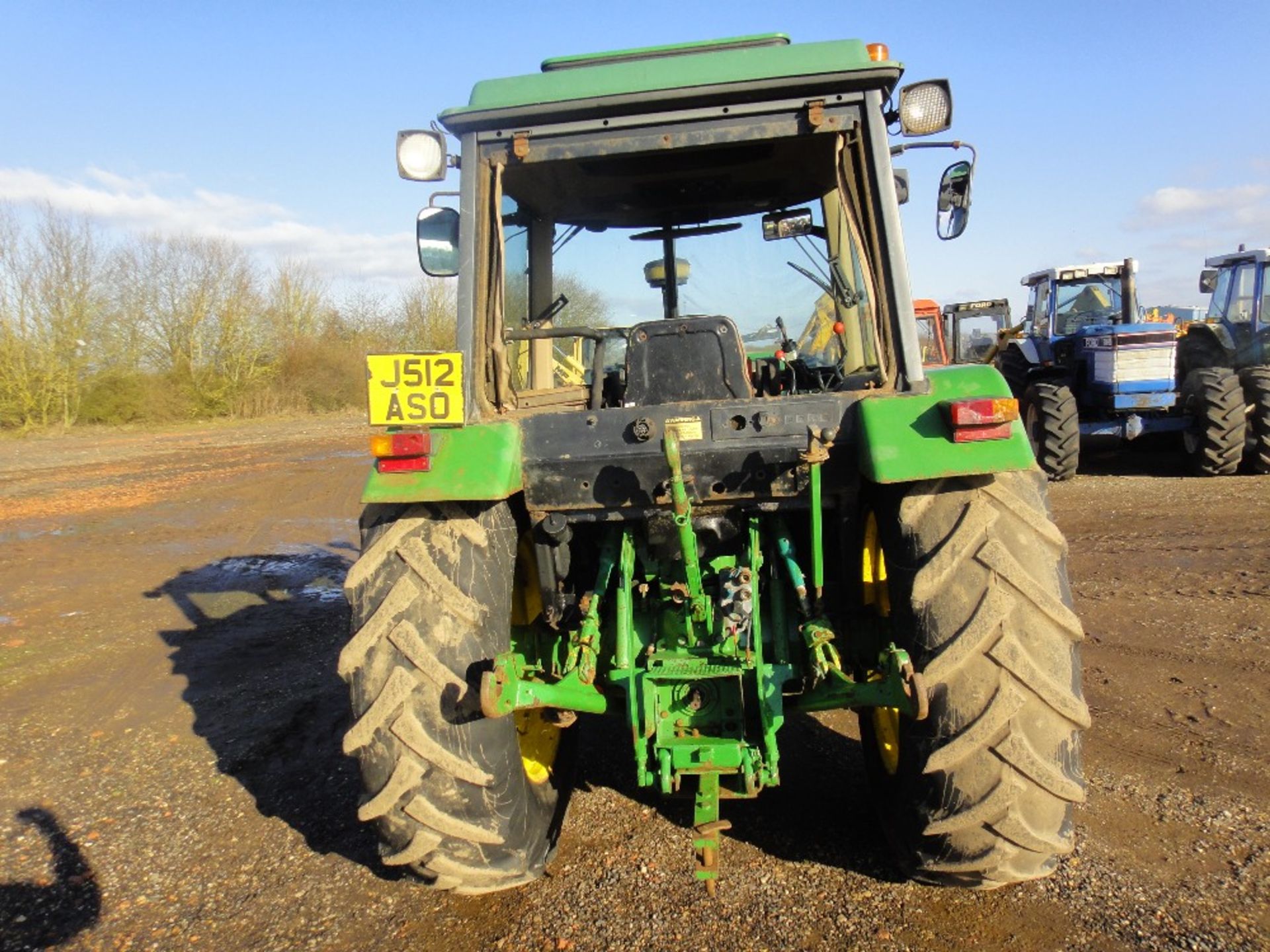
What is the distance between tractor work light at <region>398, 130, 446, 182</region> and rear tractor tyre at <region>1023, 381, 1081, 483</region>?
8606mm

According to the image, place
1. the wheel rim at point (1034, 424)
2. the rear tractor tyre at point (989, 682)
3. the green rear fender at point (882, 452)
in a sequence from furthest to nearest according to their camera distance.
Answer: the wheel rim at point (1034, 424) → the green rear fender at point (882, 452) → the rear tractor tyre at point (989, 682)

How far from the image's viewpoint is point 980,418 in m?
2.54

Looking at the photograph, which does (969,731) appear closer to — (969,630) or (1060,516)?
(969,630)

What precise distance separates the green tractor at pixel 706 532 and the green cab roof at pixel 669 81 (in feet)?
0.04

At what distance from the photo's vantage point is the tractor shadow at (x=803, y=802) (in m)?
3.06

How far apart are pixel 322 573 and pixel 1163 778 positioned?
6.34 m

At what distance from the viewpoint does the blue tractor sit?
1041cm

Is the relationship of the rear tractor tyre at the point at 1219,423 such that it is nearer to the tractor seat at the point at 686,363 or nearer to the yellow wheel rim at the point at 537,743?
the tractor seat at the point at 686,363

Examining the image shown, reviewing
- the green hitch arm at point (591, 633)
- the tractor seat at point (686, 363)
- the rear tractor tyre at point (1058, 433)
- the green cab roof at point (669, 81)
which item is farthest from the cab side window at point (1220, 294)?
the green hitch arm at point (591, 633)

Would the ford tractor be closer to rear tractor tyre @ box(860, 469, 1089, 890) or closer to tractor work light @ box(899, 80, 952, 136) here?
tractor work light @ box(899, 80, 952, 136)

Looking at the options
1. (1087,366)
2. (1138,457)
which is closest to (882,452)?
(1087,366)

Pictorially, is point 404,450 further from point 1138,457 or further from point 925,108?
point 1138,457

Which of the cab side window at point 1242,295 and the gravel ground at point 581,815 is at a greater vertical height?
the cab side window at point 1242,295

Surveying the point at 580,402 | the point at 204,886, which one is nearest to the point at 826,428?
the point at 580,402
